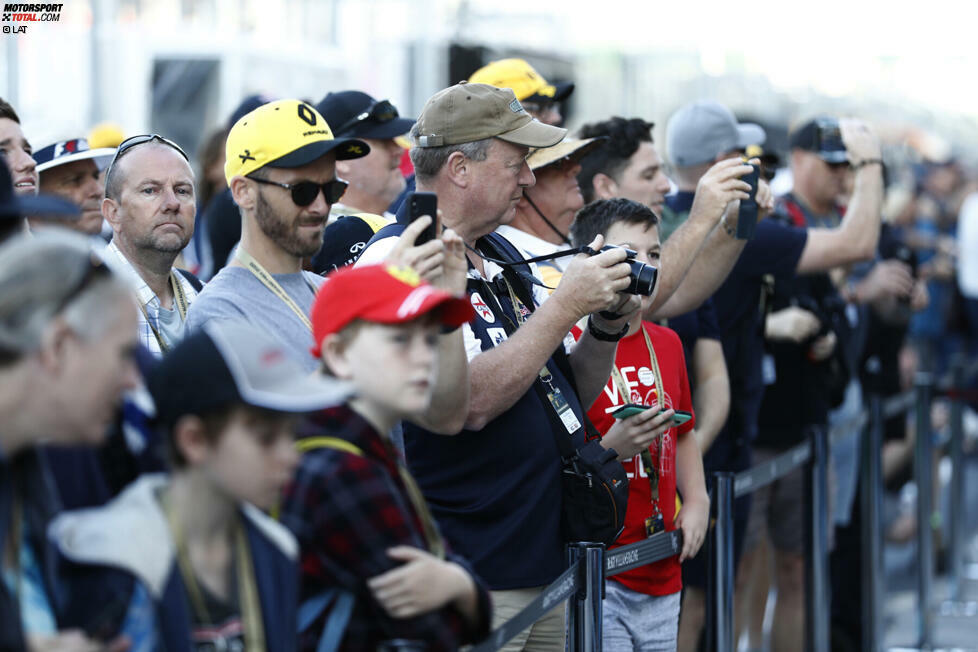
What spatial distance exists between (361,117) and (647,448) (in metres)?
1.65

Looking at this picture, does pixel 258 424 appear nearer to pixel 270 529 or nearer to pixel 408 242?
pixel 270 529

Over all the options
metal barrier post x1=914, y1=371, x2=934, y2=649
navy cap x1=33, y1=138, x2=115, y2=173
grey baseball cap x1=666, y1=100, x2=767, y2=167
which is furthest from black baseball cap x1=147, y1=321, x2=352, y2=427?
metal barrier post x1=914, y1=371, x2=934, y2=649

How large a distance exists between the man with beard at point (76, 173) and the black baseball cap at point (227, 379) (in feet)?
7.44

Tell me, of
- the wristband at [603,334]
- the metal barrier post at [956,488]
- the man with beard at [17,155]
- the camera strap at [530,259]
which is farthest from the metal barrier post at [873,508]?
the man with beard at [17,155]

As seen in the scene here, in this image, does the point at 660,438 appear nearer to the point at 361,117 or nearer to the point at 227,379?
the point at 361,117

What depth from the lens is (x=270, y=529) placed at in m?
2.10

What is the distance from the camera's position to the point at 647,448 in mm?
3789

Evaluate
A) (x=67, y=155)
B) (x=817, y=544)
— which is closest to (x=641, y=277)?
(x=67, y=155)

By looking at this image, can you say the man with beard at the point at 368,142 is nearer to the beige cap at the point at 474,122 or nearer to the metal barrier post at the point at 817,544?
the beige cap at the point at 474,122

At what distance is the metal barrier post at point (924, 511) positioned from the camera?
6.93 m

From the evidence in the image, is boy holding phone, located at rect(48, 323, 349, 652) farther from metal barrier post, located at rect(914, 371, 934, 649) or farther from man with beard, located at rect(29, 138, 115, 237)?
metal barrier post, located at rect(914, 371, 934, 649)

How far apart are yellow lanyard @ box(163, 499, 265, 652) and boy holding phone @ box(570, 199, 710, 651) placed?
1.66m

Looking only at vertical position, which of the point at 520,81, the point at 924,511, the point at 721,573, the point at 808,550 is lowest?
the point at 924,511

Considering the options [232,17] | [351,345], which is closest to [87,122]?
[232,17]
